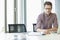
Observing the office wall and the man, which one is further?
the office wall

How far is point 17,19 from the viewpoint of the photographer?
18.4 feet

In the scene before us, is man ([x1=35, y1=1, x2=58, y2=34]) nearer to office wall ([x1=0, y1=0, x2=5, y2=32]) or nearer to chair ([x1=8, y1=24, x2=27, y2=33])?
chair ([x1=8, y1=24, x2=27, y2=33])

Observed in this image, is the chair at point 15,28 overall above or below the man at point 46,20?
below

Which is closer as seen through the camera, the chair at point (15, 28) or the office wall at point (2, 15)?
the chair at point (15, 28)

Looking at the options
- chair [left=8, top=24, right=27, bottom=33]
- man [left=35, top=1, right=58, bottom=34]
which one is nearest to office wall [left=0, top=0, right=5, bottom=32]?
chair [left=8, top=24, right=27, bottom=33]

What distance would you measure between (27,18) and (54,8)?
3.50ft

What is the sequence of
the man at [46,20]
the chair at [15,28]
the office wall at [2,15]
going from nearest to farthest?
the man at [46,20]
the chair at [15,28]
the office wall at [2,15]

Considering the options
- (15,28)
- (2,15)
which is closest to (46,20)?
(15,28)

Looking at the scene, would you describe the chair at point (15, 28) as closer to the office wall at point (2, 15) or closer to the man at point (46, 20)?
the man at point (46, 20)

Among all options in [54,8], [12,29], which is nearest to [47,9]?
[12,29]

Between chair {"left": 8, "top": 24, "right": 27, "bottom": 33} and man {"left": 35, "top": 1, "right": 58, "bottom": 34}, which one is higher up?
man {"left": 35, "top": 1, "right": 58, "bottom": 34}

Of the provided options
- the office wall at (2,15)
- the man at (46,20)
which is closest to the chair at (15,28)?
→ the man at (46,20)

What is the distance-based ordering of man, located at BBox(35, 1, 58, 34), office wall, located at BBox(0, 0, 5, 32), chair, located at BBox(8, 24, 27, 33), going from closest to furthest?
man, located at BBox(35, 1, 58, 34)
chair, located at BBox(8, 24, 27, 33)
office wall, located at BBox(0, 0, 5, 32)

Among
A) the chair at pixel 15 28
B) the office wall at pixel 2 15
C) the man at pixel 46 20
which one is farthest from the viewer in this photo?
the office wall at pixel 2 15
